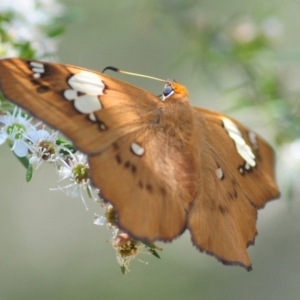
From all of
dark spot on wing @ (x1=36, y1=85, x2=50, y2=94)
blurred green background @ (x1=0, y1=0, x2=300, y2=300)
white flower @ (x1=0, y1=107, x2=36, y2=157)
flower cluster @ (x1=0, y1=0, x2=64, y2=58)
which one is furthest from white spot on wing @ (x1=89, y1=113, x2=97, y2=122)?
blurred green background @ (x1=0, y1=0, x2=300, y2=300)

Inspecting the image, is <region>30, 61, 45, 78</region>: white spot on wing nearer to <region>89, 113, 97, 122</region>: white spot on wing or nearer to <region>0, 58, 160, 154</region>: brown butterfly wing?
<region>0, 58, 160, 154</region>: brown butterfly wing

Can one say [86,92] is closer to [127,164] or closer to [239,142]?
[127,164]

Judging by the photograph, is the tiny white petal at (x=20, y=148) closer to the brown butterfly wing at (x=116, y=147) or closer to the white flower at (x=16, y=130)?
the white flower at (x=16, y=130)

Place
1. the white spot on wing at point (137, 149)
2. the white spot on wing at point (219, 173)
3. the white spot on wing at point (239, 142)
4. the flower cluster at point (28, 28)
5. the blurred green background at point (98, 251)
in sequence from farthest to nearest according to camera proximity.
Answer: the blurred green background at point (98, 251), the flower cluster at point (28, 28), the white spot on wing at point (239, 142), the white spot on wing at point (219, 173), the white spot on wing at point (137, 149)

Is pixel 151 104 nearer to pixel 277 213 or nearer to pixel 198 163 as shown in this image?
pixel 198 163

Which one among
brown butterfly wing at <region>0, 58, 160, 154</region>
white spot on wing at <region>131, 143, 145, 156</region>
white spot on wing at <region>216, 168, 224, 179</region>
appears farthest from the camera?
white spot on wing at <region>216, 168, 224, 179</region>

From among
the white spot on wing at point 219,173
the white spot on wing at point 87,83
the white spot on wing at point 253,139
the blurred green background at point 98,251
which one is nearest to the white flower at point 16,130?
the white spot on wing at point 87,83
